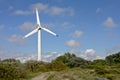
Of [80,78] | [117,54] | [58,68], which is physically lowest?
[80,78]

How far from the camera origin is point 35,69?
312 feet

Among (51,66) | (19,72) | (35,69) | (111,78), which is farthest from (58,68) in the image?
(111,78)

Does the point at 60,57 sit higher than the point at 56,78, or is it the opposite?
the point at 60,57

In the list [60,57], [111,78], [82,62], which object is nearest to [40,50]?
[111,78]

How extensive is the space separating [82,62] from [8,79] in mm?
81893

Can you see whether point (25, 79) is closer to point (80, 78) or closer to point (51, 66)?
point (80, 78)

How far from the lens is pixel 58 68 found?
299 feet

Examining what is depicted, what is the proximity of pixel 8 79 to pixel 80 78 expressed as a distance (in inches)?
648

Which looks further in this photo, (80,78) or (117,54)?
(117,54)

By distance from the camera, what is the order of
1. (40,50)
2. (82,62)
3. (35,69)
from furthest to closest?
(82,62)
(35,69)
(40,50)

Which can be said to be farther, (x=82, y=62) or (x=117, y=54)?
(x=117, y=54)

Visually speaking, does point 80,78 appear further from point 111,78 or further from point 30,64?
point 30,64

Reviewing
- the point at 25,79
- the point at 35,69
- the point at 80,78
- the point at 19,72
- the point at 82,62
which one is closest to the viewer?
the point at 80,78

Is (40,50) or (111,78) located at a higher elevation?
(40,50)
